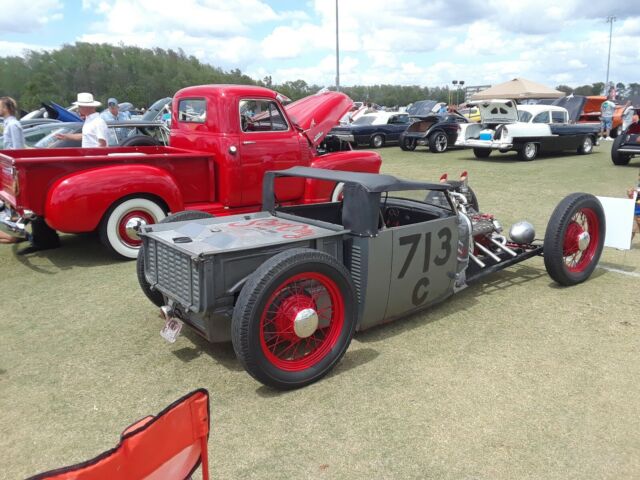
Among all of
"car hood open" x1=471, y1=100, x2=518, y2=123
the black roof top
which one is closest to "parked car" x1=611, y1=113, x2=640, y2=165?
"car hood open" x1=471, y1=100, x2=518, y2=123

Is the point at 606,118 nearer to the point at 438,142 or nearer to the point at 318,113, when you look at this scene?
the point at 438,142

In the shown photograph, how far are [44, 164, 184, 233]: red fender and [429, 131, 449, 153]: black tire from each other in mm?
13153

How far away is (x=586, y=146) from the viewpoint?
16641 millimetres

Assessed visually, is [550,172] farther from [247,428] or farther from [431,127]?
[247,428]

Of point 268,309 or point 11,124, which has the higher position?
point 11,124

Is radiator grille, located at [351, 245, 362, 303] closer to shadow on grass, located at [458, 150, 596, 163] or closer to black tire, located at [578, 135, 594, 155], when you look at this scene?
shadow on grass, located at [458, 150, 596, 163]

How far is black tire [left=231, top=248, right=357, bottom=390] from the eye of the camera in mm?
2887

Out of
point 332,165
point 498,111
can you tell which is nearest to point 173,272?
point 332,165

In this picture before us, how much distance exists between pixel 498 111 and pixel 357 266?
47.4ft

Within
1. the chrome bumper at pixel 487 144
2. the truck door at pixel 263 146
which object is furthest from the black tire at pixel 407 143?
the truck door at pixel 263 146

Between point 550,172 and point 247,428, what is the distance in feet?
39.6

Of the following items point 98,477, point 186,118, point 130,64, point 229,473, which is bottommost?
point 229,473

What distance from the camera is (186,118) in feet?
23.2

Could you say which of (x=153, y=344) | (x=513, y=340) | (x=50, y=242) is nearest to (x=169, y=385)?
(x=153, y=344)
